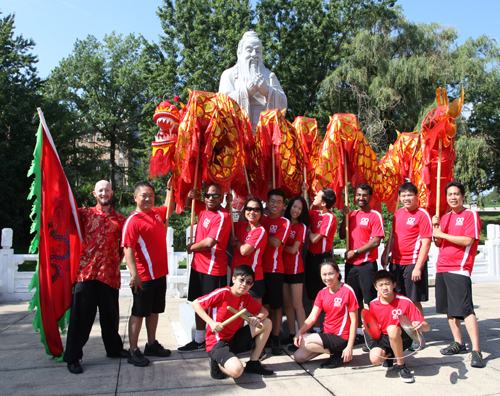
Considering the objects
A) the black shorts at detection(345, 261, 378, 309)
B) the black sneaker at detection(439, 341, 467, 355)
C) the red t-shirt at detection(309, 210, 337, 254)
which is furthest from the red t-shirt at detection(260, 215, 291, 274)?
the black sneaker at detection(439, 341, 467, 355)

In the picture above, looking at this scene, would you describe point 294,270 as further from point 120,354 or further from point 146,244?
point 120,354

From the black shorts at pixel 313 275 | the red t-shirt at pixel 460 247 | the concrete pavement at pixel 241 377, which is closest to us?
the concrete pavement at pixel 241 377

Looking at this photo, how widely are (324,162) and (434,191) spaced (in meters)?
1.28

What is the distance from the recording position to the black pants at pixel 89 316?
329cm

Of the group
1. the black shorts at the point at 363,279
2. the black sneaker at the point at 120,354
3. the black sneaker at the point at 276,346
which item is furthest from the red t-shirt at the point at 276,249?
the black sneaker at the point at 120,354

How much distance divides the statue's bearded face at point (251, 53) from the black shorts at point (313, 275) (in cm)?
291

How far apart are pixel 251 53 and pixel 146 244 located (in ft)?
10.9

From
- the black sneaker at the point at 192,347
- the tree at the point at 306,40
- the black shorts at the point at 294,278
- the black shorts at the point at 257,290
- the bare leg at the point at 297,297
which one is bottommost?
the black sneaker at the point at 192,347

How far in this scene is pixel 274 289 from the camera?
147 inches

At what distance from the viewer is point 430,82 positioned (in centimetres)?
1418

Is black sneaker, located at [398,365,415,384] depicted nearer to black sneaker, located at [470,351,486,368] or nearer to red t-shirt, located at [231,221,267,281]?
black sneaker, located at [470,351,486,368]

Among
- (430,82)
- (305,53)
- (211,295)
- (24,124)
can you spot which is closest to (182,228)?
(24,124)

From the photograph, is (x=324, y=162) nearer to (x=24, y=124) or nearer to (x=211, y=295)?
(x=211, y=295)

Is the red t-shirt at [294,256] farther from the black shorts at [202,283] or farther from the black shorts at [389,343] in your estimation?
the black shorts at [389,343]
